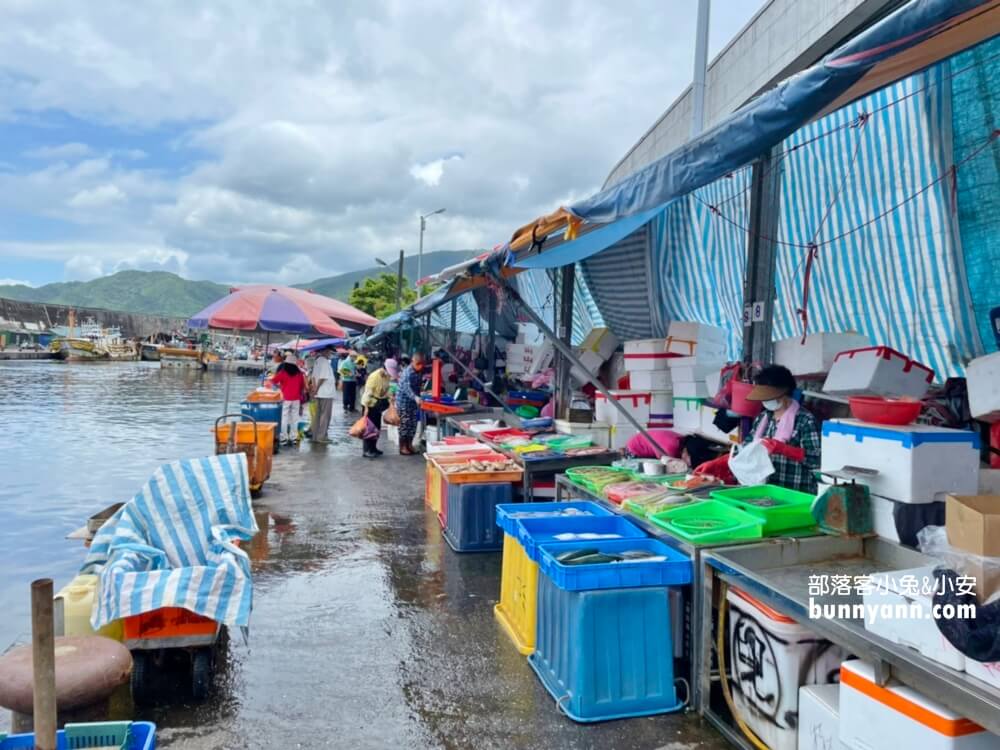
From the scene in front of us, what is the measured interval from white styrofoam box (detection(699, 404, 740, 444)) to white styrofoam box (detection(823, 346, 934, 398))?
1.50m

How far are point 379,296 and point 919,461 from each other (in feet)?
158

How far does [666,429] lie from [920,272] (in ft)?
9.96


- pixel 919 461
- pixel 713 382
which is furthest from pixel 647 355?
pixel 919 461

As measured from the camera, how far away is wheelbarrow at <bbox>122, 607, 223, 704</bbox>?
12.0 ft

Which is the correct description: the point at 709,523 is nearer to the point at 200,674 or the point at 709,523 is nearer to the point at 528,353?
the point at 200,674

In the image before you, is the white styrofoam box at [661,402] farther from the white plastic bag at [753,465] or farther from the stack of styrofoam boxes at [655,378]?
the white plastic bag at [753,465]

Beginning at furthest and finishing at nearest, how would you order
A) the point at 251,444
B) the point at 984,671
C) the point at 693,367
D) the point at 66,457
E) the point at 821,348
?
the point at 66,457 → the point at 251,444 → the point at 693,367 → the point at 821,348 → the point at 984,671

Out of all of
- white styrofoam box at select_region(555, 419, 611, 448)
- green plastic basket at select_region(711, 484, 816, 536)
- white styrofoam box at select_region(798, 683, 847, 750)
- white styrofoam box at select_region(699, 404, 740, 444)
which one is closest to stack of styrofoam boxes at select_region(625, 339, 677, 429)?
white styrofoam box at select_region(555, 419, 611, 448)

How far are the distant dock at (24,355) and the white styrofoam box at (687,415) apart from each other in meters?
52.2

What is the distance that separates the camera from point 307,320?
10211mm

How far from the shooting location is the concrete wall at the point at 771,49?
9.43 meters

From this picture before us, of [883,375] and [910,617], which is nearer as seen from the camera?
[910,617]

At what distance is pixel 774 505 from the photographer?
383 centimetres

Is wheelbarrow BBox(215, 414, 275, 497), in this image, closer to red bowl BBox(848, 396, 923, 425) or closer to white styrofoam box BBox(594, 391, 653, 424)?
white styrofoam box BBox(594, 391, 653, 424)
